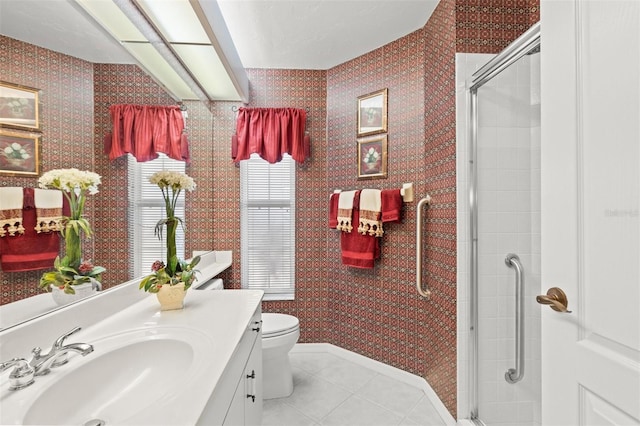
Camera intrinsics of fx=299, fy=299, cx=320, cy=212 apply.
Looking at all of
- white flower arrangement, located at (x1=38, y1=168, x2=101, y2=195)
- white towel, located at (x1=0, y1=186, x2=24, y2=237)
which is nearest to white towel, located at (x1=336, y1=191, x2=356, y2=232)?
white flower arrangement, located at (x1=38, y1=168, x2=101, y2=195)

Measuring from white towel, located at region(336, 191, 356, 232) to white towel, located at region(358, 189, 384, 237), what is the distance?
0.09 meters

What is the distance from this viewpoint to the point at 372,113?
2420mm

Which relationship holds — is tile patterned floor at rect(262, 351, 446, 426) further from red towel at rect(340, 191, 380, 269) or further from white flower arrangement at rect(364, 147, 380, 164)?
white flower arrangement at rect(364, 147, 380, 164)

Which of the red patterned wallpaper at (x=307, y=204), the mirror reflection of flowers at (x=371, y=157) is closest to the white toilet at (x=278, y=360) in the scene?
the red patterned wallpaper at (x=307, y=204)

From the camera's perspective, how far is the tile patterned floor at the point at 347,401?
1798 millimetres

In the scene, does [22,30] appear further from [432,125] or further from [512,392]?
[512,392]

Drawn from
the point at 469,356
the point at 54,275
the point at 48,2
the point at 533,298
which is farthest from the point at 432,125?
the point at 54,275

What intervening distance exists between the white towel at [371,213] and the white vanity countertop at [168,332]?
1017mm

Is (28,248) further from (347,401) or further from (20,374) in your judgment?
(347,401)

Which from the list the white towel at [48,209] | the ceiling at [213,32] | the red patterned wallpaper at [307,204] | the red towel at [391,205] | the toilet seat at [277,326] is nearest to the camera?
the white towel at [48,209]

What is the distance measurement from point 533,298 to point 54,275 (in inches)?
86.0

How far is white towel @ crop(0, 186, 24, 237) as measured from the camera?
0.81 meters

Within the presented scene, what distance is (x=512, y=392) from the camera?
1660 millimetres

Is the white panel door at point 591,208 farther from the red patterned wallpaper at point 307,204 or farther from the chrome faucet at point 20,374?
the red patterned wallpaper at point 307,204
